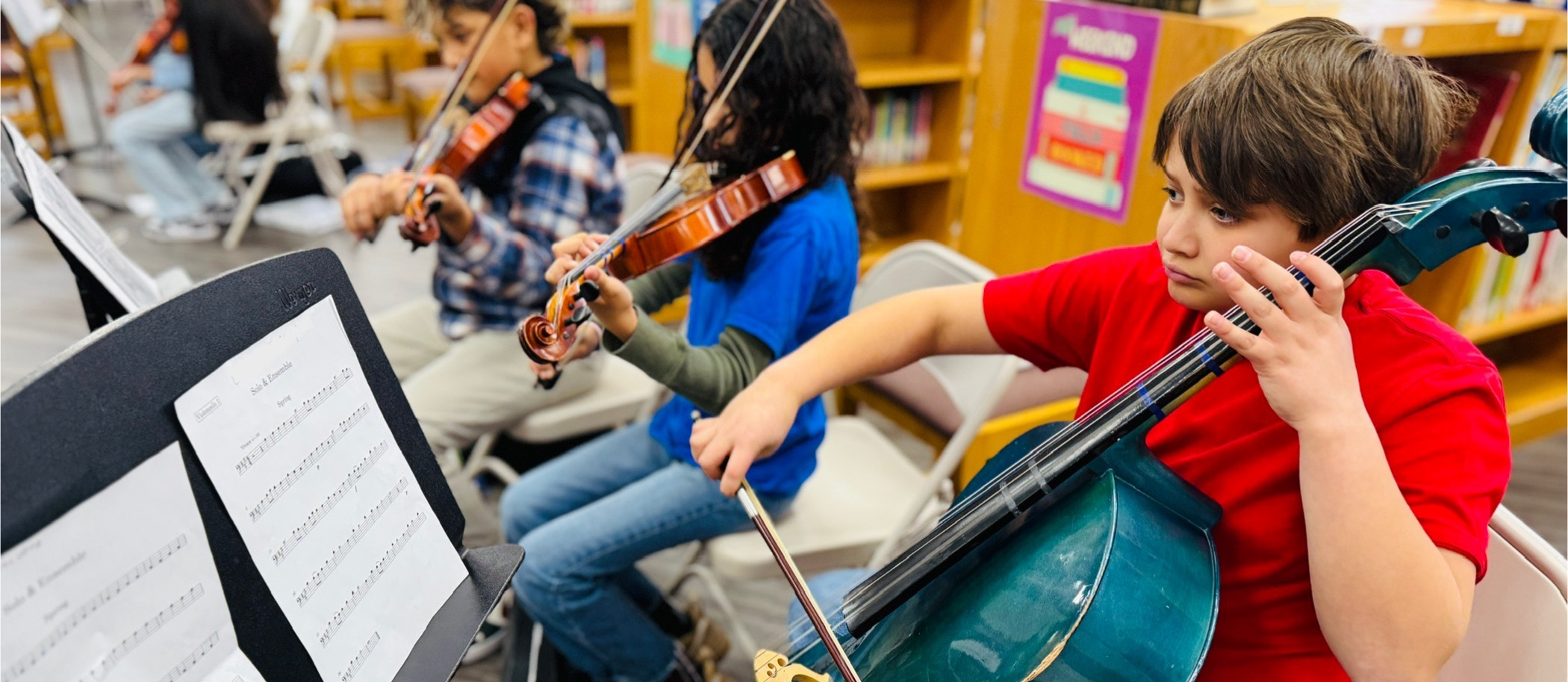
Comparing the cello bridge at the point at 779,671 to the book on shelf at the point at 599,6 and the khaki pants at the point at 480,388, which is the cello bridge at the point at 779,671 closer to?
the khaki pants at the point at 480,388

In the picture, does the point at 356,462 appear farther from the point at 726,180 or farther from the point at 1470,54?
the point at 1470,54

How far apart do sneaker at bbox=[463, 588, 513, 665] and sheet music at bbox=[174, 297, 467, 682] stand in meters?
1.13

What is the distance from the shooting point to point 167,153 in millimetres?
4121

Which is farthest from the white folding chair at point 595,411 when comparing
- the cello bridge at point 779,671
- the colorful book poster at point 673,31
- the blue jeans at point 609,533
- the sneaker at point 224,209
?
the sneaker at point 224,209

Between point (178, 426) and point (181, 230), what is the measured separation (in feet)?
13.3

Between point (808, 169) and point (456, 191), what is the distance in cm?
59

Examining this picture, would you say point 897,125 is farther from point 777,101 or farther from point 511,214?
point 777,101

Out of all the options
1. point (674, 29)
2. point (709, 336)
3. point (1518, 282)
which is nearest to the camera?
point (709, 336)

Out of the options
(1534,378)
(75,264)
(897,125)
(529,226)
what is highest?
(75,264)

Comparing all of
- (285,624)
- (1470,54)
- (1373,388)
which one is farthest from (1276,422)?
(1470,54)

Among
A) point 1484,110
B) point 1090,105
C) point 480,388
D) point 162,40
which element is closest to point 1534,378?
point 1484,110

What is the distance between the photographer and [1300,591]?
823 mm

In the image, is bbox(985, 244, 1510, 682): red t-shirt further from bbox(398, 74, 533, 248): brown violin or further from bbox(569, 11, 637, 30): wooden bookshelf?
bbox(569, 11, 637, 30): wooden bookshelf

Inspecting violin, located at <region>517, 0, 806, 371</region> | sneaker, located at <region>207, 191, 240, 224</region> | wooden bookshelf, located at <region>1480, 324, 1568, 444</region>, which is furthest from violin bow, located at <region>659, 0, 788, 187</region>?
sneaker, located at <region>207, 191, 240, 224</region>
